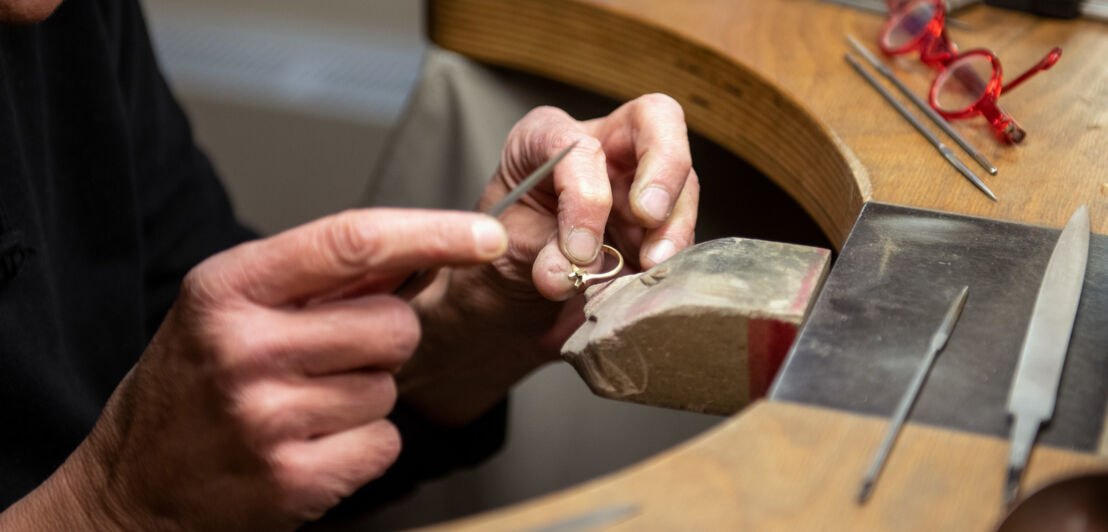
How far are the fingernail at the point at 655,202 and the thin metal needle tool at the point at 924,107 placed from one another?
301 millimetres

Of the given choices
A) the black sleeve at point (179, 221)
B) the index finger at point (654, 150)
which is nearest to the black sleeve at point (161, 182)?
the black sleeve at point (179, 221)

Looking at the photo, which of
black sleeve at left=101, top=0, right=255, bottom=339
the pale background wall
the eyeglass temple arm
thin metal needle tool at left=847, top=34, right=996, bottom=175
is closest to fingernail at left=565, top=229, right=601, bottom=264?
thin metal needle tool at left=847, top=34, right=996, bottom=175

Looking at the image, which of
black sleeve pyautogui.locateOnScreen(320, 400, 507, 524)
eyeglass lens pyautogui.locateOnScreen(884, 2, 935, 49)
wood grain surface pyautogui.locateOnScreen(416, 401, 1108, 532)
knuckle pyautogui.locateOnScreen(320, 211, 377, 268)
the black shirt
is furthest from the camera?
black sleeve pyautogui.locateOnScreen(320, 400, 507, 524)

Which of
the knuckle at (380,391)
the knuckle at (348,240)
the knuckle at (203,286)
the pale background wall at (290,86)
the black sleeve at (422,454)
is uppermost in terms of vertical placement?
the knuckle at (348,240)

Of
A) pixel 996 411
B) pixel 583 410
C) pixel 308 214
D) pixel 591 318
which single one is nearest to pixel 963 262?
pixel 996 411

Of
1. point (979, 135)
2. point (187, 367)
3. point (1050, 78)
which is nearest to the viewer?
point (187, 367)

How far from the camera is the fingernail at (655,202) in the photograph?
87 cm

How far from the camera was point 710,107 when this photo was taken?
1203 millimetres

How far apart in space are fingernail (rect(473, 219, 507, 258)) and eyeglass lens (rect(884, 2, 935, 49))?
0.72m

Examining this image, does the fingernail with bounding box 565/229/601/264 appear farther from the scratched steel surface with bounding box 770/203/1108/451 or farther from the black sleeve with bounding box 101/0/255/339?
the black sleeve with bounding box 101/0/255/339

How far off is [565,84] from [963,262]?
0.86 m

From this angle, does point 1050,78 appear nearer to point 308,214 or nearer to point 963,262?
point 963,262

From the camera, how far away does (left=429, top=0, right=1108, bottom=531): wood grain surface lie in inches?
20.7

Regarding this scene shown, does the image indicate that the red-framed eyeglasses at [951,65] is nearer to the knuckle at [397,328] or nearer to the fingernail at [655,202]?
the fingernail at [655,202]
